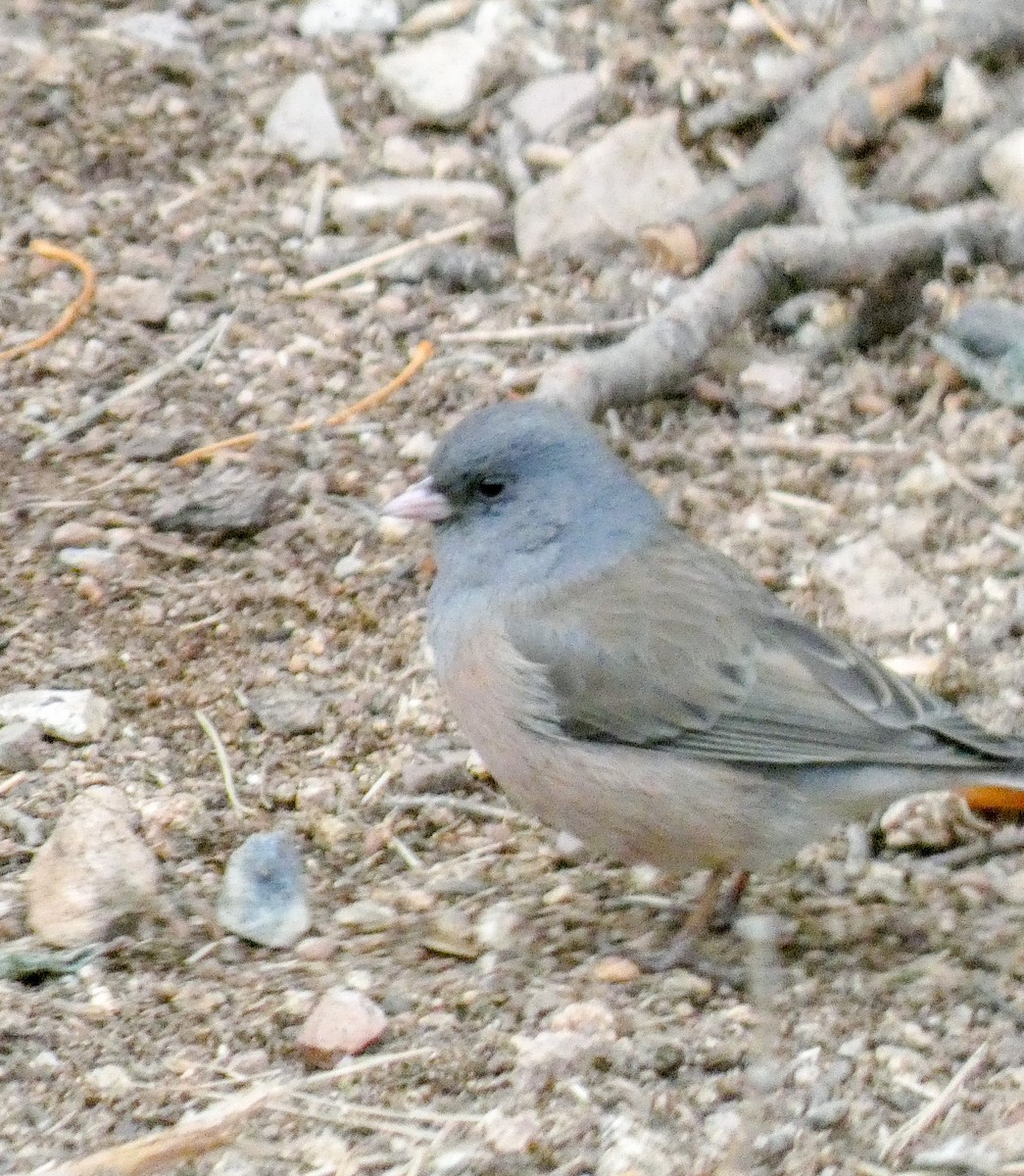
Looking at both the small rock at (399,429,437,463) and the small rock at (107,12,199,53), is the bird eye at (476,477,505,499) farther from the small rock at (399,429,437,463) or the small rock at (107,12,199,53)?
the small rock at (107,12,199,53)

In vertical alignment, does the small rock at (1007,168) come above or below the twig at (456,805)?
above

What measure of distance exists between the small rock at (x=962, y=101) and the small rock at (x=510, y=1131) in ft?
11.6

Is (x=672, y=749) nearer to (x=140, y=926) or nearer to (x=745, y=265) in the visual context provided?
(x=140, y=926)

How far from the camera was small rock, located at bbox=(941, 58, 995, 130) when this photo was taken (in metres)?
5.32

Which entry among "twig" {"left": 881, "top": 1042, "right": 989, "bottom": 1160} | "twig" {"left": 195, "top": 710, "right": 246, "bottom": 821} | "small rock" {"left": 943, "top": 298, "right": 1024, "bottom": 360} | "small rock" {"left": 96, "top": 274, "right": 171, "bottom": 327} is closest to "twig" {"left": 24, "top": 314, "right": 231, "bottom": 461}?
"small rock" {"left": 96, "top": 274, "right": 171, "bottom": 327}

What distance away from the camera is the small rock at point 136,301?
476cm

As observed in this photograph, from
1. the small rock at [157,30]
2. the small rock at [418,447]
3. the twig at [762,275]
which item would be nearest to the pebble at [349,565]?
the small rock at [418,447]

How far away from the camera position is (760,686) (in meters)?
3.28

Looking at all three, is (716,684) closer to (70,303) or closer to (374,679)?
(374,679)

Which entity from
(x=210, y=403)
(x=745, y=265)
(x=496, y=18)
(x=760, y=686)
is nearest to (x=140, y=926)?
(x=760, y=686)

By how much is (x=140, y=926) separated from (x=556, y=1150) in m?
0.91

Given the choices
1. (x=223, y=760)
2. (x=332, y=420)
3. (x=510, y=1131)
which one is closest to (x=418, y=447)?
(x=332, y=420)

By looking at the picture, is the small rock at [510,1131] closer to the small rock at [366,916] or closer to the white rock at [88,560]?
the small rock at [366,916]

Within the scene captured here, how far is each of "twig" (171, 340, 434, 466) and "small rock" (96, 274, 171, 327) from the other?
0.51 metres
